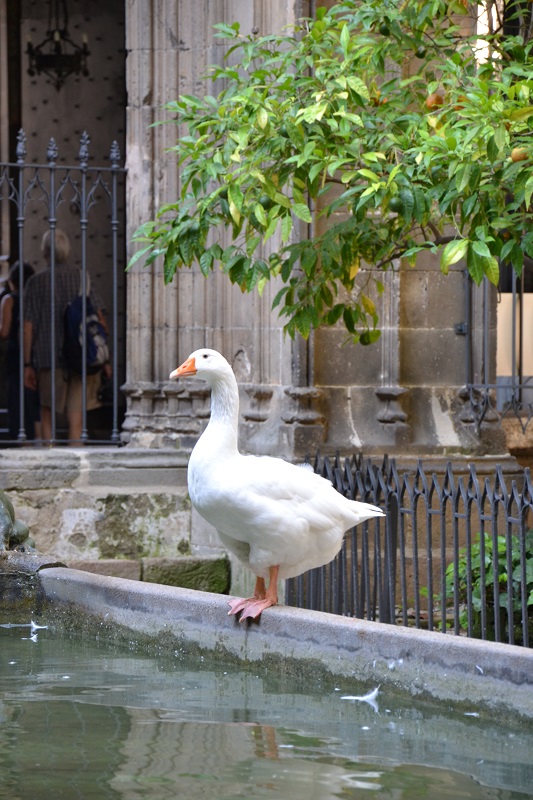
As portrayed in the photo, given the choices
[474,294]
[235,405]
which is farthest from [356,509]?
[474,294]

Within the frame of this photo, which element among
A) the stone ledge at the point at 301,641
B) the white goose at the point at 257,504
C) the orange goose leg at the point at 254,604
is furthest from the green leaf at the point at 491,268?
the orange goose leg at the point at 254,604

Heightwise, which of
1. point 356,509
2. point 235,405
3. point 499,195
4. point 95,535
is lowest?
point 95,535

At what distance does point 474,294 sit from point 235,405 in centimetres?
337

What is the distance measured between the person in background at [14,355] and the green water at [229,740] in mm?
5012

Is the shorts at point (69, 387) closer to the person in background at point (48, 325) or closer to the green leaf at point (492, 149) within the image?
the person in background at point (48, 325)

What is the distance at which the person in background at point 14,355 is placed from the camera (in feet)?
32.6

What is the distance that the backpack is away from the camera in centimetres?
961

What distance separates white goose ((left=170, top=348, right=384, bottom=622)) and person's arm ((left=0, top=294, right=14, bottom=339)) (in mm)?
4687

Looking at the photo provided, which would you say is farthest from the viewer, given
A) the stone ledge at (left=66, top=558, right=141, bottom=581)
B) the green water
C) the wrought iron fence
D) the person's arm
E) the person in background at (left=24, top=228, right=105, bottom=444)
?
the person's arm

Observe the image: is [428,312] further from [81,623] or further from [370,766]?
[370,766]

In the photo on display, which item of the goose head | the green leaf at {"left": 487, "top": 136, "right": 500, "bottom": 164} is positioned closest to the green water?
the goose head

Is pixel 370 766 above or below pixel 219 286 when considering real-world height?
below

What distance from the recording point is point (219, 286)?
9133 millimetres

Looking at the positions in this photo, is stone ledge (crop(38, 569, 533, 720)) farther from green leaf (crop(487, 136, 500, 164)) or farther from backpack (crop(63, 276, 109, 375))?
backpack (crop(63, 276, 109, 375))
